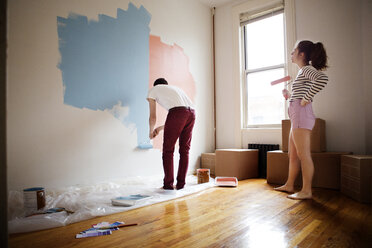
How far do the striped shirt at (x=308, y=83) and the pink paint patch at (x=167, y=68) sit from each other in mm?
1635

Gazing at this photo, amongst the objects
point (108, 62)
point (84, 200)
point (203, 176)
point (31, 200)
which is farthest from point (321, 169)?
point (31, 200)

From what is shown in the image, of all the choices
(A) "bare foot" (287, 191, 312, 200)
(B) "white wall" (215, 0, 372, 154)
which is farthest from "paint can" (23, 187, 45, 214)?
(B) "white wall" (215, 0, 372, 154)

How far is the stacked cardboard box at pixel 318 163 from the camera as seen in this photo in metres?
2.50

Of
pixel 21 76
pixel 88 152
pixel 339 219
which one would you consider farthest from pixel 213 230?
pixel 21 76

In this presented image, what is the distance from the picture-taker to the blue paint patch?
2.38 m

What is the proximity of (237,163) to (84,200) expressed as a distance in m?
1.81

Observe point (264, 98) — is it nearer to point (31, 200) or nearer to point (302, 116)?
point (302, 116)

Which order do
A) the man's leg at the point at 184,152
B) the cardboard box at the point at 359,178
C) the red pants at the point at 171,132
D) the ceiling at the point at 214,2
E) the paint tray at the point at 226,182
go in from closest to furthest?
the cardboard box at the point at 359,178 < the red pants at the point at 171,132 < the man's leg at the point at 184,152 < the paint tray at the point at 226,182 < the ceiling at the point at 214,2

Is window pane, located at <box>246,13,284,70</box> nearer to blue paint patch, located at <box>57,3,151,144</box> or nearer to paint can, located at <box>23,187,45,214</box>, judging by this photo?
blue paint patch, located at <box>57,3,151,144</box>

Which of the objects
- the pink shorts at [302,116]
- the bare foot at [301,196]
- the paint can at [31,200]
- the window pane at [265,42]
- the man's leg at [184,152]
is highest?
the window pane at [265,42]

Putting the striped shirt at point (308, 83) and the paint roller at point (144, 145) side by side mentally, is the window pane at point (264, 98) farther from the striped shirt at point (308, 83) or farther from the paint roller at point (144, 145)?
the paint roller at point (144, 145)

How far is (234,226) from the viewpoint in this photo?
146cm

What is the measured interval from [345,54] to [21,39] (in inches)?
128

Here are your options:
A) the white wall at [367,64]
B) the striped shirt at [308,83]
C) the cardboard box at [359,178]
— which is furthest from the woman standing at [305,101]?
the white wall at [367,64]
